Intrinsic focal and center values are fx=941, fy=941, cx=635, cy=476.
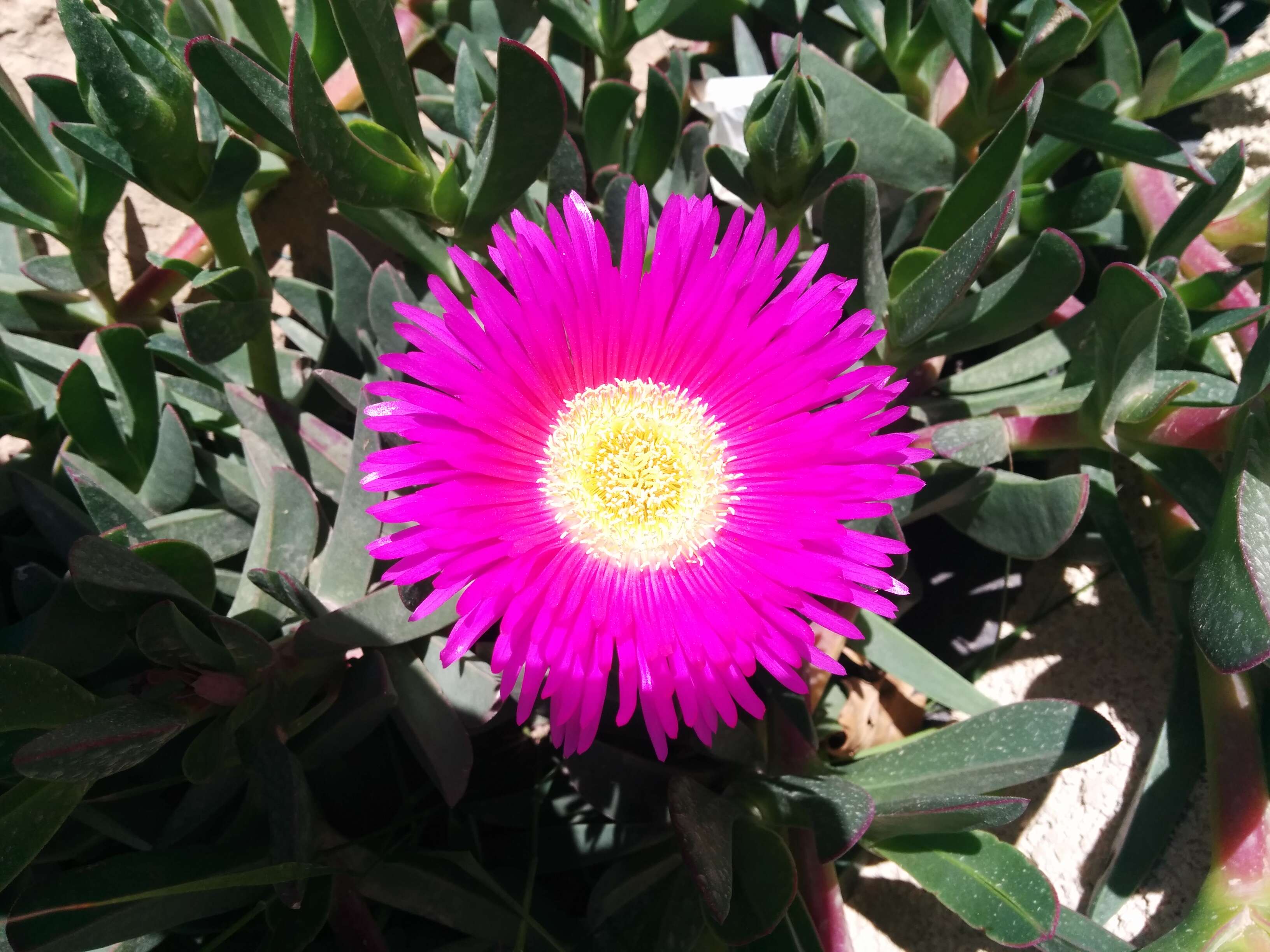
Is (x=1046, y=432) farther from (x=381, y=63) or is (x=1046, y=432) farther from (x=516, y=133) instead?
(x=381, y=63)

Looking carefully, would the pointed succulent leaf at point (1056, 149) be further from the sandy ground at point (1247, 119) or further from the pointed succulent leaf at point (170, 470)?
the pointed succulent leaf at point (170, 470)

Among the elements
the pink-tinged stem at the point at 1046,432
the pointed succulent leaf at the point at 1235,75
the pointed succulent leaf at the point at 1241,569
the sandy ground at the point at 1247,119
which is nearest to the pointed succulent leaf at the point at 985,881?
the pointed succulent leaf at the point at 1241,569

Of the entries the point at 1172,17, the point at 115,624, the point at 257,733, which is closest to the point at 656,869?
the point at 257,733

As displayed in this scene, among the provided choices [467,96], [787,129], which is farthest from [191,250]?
[787,129]

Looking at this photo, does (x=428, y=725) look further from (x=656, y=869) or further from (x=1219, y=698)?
(x=1219, y=698)

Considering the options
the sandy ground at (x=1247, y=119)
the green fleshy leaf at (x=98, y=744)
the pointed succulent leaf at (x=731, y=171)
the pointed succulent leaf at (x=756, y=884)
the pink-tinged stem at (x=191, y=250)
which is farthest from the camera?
the sandy ground at (x=1247, y=119)

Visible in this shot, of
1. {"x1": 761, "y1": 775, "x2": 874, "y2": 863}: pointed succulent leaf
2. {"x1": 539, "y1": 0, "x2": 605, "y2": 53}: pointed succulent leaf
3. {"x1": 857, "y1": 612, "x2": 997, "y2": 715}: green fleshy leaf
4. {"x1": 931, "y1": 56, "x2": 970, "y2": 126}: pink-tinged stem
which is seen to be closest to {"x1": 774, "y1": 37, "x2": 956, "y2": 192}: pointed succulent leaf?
{"x1": 931, "y1": 56, "x2": 970, "y2": 126}: pink-tinged stem
